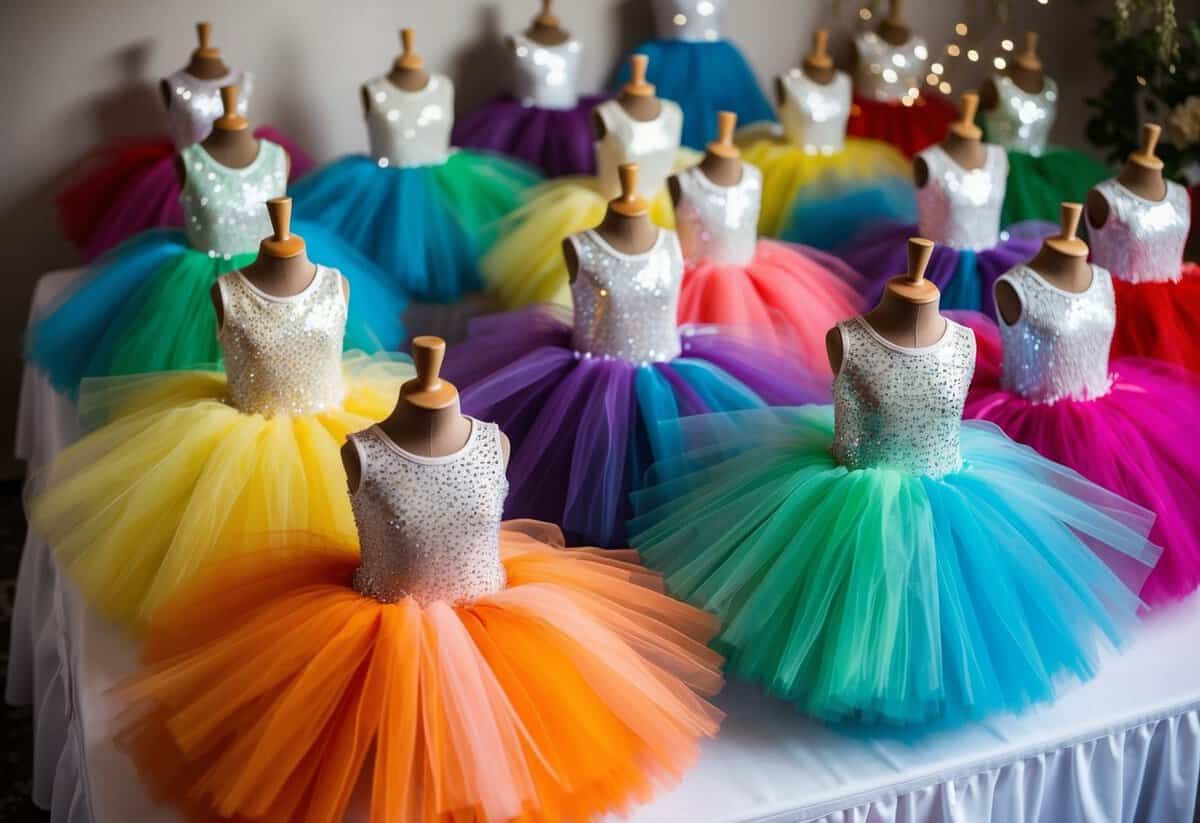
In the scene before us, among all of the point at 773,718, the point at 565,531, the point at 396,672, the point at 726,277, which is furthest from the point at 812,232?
the point at 396,672

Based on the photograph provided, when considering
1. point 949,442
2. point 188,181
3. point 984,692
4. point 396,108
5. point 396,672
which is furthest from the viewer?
point 396,108

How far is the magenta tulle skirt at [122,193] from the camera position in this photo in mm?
2393

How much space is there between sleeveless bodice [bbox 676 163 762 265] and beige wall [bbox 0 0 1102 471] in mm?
909

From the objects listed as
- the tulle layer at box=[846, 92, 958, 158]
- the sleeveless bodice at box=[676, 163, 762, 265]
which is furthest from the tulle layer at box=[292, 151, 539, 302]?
the tulle layer at box=[846, 92, 958, 158]

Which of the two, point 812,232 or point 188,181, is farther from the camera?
point 812,232

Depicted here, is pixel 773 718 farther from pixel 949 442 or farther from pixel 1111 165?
pixel 1111 165

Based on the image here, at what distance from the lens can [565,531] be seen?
1598mm

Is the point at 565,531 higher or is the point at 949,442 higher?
the point at 949,442

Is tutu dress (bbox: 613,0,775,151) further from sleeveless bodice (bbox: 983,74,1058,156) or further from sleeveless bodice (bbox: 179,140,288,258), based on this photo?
sleeveless bodice (bbox: 179,140,288,258)

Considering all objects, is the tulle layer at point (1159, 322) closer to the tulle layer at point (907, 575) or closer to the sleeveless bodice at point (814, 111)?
the tulle layer at point (907, 575)

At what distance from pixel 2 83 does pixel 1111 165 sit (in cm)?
230

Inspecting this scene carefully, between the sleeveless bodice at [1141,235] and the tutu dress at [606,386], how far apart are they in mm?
507

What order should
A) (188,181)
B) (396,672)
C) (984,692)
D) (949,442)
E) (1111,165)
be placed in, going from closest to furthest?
(396,672) → (984,692) → (949,442) → (188,181) → (1111,165)

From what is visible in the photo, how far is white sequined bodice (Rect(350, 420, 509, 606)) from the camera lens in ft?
4.00
